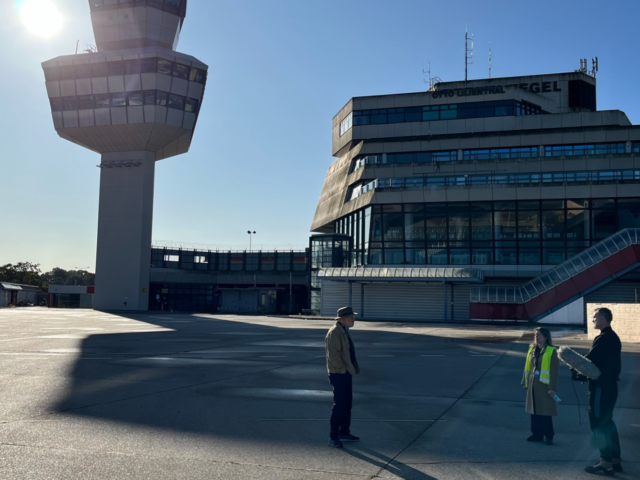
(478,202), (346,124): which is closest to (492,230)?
(478,202)

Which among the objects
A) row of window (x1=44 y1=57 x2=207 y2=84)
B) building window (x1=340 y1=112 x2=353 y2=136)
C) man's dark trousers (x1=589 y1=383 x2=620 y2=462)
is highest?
row of window (x1=44 y1=57 x2=207 y2=84)

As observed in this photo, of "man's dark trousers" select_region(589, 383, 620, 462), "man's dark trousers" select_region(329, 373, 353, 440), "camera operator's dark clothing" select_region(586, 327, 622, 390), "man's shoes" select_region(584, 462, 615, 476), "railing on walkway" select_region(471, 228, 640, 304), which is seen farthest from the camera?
"railing on walkway" select_region(471, 228, 640, 304)

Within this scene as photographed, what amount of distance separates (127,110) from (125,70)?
4.12 m

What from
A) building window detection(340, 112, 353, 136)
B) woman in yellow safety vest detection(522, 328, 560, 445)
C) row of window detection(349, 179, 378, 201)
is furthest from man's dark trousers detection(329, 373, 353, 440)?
building window detection(340, 112, 353, 136)

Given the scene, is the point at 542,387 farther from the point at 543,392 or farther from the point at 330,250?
the point at 330,250

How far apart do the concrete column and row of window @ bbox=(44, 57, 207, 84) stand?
9.36 meters

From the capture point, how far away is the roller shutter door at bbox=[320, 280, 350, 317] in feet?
177

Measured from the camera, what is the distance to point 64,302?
94.8m

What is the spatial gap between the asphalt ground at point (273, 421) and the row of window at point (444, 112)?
42.5 meters

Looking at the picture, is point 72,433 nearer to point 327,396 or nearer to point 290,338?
point 327,396

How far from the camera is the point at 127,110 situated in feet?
214

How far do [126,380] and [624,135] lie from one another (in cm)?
5120

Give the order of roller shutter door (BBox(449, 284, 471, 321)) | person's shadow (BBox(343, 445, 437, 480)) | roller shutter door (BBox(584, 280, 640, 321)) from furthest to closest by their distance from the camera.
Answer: roller shutter door (BBox(449, 284, 471, 321)) → roller shutter door (BBox(584, 280, 640, 321)) → person's shadow (BBox(343, 445, 437, 480))

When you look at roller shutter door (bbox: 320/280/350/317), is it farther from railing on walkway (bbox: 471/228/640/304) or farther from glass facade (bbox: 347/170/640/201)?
railing on walkway (bbox: 471/228/640/304)
